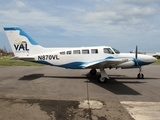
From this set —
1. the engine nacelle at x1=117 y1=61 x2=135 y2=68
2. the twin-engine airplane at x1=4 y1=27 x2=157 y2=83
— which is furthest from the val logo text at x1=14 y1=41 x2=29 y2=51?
the engine nacelle at x1=117 y1=61 x2=135 y2=68

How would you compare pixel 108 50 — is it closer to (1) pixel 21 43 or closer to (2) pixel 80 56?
(2) pixel 80 56

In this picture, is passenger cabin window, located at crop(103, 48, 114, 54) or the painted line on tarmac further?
passenger cabin window, located at crop(103, 48, 114, 54)

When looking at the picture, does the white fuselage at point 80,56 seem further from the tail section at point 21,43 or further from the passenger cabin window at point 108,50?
the tail section at point 21,43

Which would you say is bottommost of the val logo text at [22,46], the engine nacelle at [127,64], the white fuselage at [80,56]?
the engine nacelle at [127,64]

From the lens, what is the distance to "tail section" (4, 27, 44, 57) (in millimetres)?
12088

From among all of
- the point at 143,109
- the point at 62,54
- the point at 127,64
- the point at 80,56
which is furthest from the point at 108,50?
the point at 143,109

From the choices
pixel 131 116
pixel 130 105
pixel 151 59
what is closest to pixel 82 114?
pixel 131 116

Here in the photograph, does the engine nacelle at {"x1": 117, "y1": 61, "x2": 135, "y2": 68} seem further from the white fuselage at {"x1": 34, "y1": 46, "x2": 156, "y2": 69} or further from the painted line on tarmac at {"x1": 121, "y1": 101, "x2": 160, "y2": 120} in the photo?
the painted line on tarmac at {"x1": 121, "y1": 101, "x2": 160, "y2": 120}

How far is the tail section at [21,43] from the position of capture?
12.1m

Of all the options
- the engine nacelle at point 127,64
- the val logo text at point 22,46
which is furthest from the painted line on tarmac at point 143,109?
the val logo text at point 22,46

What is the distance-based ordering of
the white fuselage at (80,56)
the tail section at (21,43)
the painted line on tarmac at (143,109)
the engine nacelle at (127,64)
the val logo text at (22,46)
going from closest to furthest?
the painted line on tarmac at (143,109)
the engine nacelle at (127,64)
the white fuselage at (80,56)
the tail section at (21,43)
the val logo text at (22,46)

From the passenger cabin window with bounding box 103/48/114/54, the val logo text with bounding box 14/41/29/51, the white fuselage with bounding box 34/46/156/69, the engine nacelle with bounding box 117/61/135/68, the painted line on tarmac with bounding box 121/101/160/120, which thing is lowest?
the painted line on tarmac with bounding box 121/101/160/120

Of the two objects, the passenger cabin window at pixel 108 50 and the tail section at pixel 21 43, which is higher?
the tail section at pixel 21 43

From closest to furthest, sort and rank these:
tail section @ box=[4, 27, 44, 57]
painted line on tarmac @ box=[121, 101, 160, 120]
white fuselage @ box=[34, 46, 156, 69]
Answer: painted line on tarmac @ box=[121, 101, 160, 120] < white fuselage @ box=[34, 46, 156, 69] < tail section @ box=[4, 27, 44, 57]
